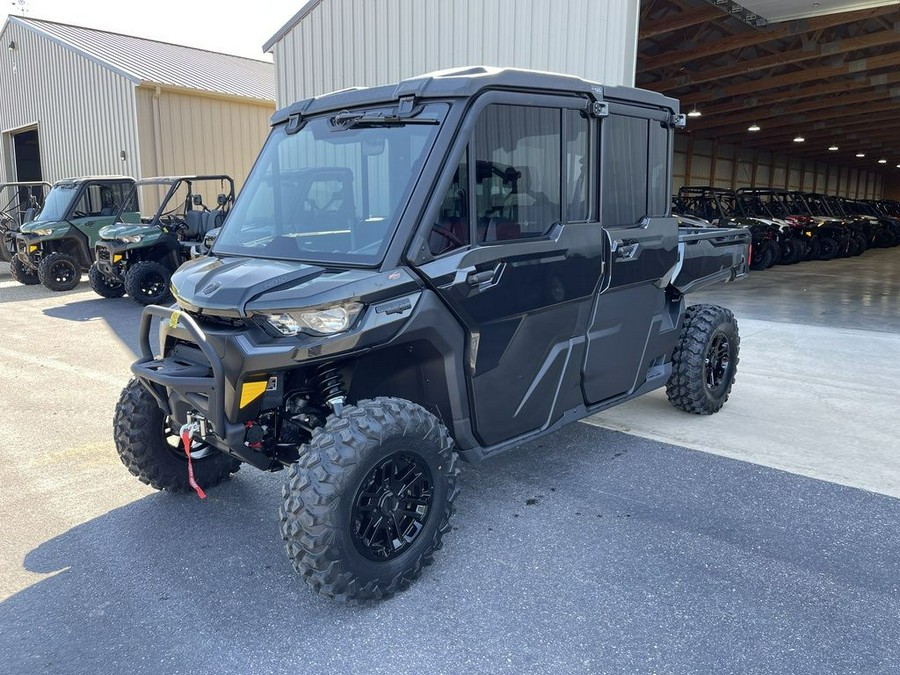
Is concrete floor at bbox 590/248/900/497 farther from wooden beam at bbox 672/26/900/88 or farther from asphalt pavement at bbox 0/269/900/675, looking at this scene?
wooden beam at bbox 672/26/900/88

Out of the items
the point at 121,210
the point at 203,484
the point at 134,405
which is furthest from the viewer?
the point at 121,210

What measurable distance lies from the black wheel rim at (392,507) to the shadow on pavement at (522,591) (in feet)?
0.74

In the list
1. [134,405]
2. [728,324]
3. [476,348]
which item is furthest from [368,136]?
[728,324]

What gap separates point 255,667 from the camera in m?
2.49

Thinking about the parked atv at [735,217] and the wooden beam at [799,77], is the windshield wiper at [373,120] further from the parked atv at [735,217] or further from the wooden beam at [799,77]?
the wooden beam at [799,77]

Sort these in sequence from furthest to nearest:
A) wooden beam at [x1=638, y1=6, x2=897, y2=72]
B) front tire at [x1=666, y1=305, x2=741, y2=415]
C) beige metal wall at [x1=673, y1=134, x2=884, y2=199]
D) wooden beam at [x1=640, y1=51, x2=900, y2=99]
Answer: beige metal wall at [x1=673, y1=134, x2=884, y2=199] < wooden beam at [x1=640, y1=51, x2=900, y2=99] < wooden beam at [x1=638, y1=6, x2=897, y2=72] < front tire at [x1=666, y1=305, x2=741, y2=415]

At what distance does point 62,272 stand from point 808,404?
11.6 meters

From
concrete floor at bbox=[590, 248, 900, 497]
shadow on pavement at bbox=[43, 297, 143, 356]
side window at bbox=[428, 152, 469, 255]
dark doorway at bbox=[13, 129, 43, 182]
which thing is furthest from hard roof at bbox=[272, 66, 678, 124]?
dark doorway at bbox=[13, 129, 43, 182]

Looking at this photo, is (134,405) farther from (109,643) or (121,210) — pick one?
(121,210)

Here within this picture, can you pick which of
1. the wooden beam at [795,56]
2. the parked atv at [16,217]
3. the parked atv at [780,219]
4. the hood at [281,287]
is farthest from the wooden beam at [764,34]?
the parked atv at [16,217]

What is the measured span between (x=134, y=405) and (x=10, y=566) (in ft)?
2.87

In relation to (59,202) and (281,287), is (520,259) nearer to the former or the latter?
(281,287)

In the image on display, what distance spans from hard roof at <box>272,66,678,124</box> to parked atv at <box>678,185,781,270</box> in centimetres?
1370

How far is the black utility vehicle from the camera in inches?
108
